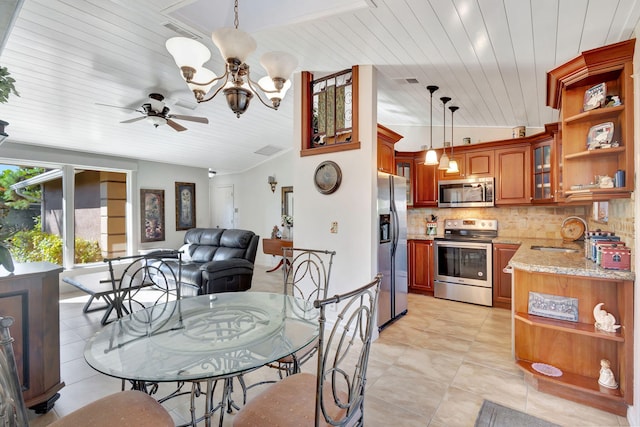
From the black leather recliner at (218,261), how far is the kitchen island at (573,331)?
141 inches

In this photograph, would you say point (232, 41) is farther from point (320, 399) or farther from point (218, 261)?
point (218, 261)

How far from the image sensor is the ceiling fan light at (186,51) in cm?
178

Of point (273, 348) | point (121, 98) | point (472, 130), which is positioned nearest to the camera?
point (273, 348)

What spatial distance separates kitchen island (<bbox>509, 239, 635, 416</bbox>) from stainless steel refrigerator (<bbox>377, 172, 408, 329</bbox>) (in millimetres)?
1294

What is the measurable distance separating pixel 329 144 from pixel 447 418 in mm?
2721

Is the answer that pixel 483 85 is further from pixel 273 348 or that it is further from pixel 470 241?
pixel 273 348

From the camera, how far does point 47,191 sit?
16.9 feet

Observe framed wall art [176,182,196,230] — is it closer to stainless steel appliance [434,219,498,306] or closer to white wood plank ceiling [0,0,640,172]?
white wood plank ceiling [0,0,640,172]

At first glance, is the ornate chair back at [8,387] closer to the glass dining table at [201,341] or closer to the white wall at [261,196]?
the glass dining table at [201,341]

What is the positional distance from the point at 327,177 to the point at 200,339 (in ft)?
7.44

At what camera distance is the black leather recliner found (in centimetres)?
442

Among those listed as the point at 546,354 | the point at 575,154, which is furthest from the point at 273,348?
the point at 575,154

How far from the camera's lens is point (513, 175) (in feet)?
14.5

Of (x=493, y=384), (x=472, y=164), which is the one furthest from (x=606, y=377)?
(x=472, y=164)
